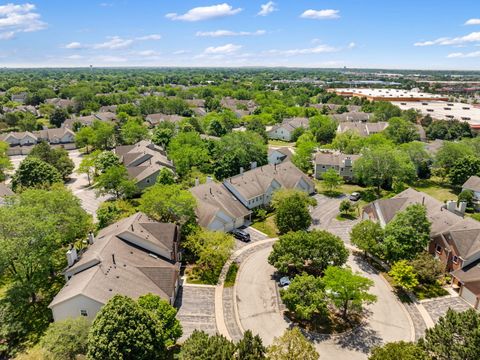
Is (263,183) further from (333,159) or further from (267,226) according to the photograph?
(333,159)

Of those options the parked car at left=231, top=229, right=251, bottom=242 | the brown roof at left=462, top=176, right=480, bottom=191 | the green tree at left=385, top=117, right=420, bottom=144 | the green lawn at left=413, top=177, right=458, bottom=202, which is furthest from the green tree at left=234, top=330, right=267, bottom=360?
the green tree at left=385, top=117, right=420, bottom=144

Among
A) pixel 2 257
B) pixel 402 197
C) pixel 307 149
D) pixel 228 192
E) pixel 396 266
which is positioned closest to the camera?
pixel 2 257

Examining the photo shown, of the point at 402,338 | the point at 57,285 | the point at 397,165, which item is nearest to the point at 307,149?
the point at 397,165

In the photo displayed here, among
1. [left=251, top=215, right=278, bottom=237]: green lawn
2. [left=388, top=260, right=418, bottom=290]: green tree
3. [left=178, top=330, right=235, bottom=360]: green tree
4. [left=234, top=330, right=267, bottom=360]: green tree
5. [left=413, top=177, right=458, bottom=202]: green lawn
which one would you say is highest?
[left=178, top=330, right=235, bottom=360]: green tree

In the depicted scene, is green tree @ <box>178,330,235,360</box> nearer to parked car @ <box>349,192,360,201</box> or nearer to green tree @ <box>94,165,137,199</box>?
green tree @ <box>94,165,137,199</box>

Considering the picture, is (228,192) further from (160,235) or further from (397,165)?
(397,165)

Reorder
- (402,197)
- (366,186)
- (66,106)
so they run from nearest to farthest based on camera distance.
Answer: (402,197)
(366,186)
(66,106)

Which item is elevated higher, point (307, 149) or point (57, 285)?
point (307, 149)
